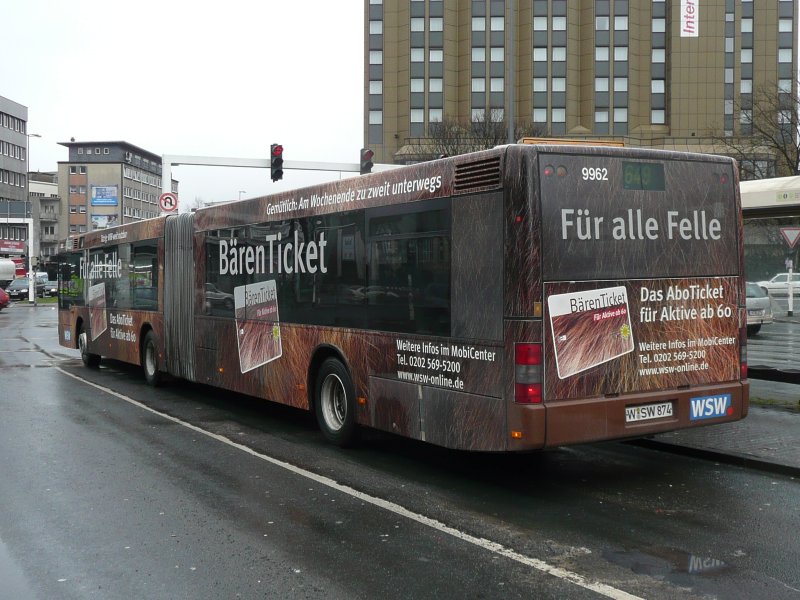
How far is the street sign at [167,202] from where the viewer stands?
24.3 meters

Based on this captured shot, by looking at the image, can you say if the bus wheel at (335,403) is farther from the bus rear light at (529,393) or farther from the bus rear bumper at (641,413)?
the bus rear bumper at (641,413)

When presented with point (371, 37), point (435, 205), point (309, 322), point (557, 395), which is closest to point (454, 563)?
point (557, 395)

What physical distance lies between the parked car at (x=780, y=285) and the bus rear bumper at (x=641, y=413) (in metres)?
5.18

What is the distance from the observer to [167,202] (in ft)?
80.9

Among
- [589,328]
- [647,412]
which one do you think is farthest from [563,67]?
[589,328]

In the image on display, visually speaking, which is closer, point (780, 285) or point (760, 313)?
point (780, 285)

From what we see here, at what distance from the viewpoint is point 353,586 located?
4.84 metres

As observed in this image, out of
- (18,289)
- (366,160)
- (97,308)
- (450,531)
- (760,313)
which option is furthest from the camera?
(18,289)

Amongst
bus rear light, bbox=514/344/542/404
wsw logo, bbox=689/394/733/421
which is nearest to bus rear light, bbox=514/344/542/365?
bus rear light, bbox=514/344/542/404

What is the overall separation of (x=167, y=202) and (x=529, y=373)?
20.1 meters

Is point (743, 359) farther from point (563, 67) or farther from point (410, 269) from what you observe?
point (563, 67)

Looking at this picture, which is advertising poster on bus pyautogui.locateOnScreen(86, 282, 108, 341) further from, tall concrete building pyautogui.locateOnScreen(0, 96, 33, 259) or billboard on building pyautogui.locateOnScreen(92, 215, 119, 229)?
tall concrete building pyautogui.locateOnScreen(0, 96, 33, 259)

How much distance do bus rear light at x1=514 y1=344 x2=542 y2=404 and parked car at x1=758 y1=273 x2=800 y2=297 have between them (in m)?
6.99

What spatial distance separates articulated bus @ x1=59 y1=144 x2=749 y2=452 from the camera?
259 inches
